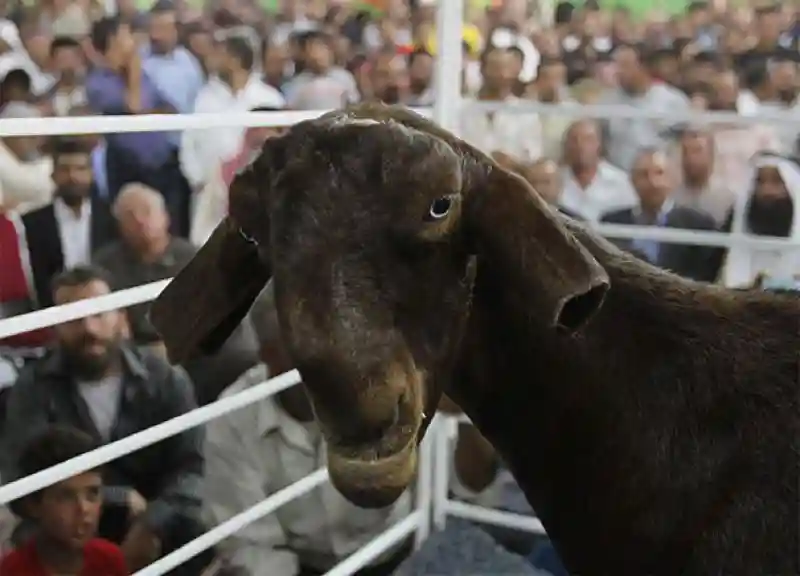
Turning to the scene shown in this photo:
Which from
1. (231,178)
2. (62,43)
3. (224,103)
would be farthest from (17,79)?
(231,178)

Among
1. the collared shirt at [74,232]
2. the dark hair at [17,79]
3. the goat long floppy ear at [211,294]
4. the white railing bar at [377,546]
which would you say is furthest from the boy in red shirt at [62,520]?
the dark hair at [17,79]

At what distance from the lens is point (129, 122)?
1.38m

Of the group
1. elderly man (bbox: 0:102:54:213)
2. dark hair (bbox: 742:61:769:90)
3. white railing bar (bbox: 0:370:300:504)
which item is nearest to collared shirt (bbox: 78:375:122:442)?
white railing bar (bbox: 0:370:300:504)

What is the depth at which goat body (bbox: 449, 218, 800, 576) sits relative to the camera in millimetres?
1027

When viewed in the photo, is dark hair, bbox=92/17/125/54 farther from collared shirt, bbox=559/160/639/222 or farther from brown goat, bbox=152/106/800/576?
brown goat, bbox=152/106/800/576

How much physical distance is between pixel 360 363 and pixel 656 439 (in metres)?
0.39

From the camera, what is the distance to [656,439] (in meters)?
1.07

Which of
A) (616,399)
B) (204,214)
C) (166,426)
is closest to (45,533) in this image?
(166,426)

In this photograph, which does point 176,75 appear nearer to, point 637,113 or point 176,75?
point 176,75

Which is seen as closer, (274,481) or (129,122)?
(129,122)

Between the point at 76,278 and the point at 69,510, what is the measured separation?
1.27ft

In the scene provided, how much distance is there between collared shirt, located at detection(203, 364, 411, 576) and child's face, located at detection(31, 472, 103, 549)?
265mm

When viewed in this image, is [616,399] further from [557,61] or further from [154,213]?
[557,61]

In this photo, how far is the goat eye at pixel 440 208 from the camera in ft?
2.89
